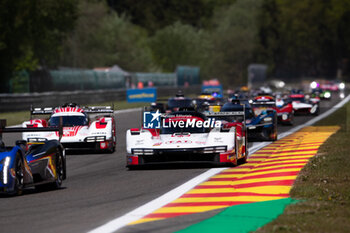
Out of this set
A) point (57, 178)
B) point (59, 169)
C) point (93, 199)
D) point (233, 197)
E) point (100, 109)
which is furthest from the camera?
point (100, 109)

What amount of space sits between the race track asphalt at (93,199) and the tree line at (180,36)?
31222 mm

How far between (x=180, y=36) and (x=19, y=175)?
104 metres

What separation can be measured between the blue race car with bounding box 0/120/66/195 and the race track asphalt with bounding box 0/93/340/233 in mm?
198

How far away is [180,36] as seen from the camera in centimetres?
11456

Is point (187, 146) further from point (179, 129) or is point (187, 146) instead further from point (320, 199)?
point (320, 199)

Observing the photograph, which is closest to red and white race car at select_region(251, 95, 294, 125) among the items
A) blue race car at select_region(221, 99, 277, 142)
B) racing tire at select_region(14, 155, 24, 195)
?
blue race car at select_region(221, 99, 277, 142)

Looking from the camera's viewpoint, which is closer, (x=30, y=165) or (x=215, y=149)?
(x=30, y=165)

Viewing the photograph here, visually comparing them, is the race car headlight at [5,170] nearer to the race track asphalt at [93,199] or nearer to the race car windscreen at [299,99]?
the race track asphalt at [93,199]

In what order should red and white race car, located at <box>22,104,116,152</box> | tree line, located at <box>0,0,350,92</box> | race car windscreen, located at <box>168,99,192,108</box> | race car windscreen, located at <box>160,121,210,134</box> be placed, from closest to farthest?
race car windscreen, located at <box>160,121,210,134</box>
red and white race car, located at <box>22,104,116,152</box>
race car windscreen, located at <box>168,99,192,108</box>
tree line, located at <box>0,0,350,92</box>

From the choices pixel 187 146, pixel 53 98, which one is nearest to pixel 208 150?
pixel 187 146

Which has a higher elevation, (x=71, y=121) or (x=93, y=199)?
(x=71, y=121)

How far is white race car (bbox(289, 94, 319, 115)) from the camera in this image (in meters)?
40.9

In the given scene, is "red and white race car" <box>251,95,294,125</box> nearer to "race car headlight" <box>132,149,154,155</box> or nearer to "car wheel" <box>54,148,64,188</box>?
"race car headlight" <box>132,149,154,155</box>

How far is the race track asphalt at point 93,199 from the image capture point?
905 cm
